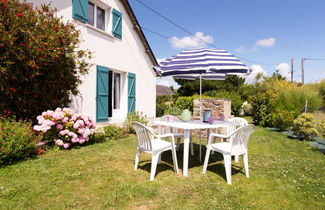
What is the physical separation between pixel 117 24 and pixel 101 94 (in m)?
3.18

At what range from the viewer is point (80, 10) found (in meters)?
6.71

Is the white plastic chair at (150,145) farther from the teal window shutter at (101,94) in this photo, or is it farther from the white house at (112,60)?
the teal window shutter at (101,94)

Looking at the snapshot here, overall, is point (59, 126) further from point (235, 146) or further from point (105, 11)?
point (105, 11)

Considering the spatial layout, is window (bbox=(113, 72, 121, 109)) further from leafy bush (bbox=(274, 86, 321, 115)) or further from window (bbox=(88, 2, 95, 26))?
leafy bush (bbox=(274, 86, 321, 115))

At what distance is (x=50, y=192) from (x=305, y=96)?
10.8m

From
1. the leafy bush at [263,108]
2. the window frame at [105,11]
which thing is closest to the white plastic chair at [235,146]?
the window frame at [105,11]

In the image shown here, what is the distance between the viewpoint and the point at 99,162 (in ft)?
14.1

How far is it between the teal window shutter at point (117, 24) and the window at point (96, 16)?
0.38 m

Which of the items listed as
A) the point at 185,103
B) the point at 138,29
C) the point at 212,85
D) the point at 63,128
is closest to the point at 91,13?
the point at 138,29

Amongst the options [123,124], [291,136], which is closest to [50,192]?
[123,124]

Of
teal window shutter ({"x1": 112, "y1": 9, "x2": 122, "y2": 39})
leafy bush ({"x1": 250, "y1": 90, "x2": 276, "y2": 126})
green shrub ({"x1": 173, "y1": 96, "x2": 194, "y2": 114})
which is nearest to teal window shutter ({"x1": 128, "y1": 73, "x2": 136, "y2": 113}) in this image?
teal window shutter ({"x1": 112, "y1": 9, "x2": 122, "y2": 39})

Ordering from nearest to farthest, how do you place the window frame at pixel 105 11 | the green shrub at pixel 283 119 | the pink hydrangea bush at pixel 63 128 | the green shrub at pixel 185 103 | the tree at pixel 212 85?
A: the pink hydrangea bush at pixel 63 128
the window frame at pixel 105 11
the green shrub at pixel 283 119
the green shrub at pixel 185 103
the tree at pixel 212 85

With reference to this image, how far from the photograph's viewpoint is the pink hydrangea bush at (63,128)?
5.04 meters

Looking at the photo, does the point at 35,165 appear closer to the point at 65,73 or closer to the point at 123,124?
the point at 65,73
